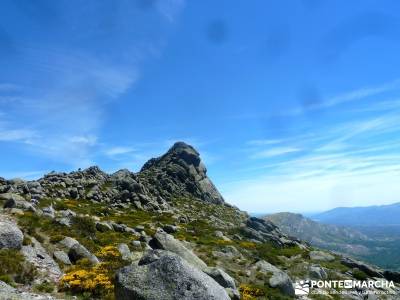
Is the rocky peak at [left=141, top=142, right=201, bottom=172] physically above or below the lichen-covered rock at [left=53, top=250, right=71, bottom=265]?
above

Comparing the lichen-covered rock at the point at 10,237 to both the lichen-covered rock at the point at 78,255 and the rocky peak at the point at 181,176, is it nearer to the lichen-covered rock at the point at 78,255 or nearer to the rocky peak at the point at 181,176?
the lichen-covered rock at the point at 78,255

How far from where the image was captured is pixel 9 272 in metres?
23.9

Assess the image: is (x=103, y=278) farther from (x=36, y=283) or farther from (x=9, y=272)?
(x=9, y=272)

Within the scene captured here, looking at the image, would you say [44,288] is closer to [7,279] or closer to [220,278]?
[7,279]

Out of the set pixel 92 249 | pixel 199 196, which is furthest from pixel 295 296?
pixel 199 196

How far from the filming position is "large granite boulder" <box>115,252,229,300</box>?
19.1 meters

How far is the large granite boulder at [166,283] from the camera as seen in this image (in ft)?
62.6

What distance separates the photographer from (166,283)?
1959cm

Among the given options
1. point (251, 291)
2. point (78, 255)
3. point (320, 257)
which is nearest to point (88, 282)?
point (78, 255)

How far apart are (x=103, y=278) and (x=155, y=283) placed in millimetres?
7089

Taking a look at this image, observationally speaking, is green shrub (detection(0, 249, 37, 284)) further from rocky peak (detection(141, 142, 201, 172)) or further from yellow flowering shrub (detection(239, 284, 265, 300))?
rocky peak (detection(141, 142, 201, 172))

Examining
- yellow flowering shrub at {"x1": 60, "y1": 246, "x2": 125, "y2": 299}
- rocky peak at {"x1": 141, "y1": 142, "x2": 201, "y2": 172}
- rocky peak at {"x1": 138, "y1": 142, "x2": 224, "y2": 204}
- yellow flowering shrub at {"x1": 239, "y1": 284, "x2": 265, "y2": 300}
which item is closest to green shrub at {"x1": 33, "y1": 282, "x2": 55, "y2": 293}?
yellow flowering shrub at {"x1": 60, "y1": 246, "x2": 125, "y2": 299}

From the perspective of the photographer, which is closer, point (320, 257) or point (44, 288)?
point (44, 288)

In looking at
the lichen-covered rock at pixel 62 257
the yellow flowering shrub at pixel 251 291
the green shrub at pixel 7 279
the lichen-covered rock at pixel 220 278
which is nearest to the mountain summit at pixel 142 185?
the lichen-covered rock at pixel 62 257
